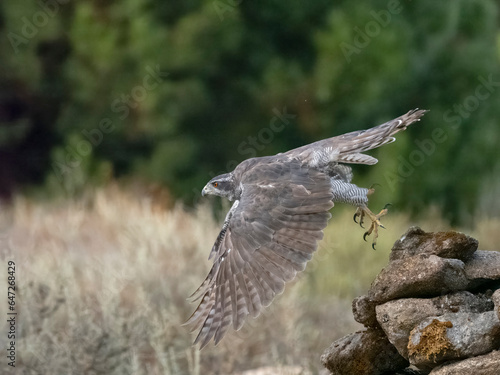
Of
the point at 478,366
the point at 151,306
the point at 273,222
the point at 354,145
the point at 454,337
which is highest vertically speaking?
the point at 151,306

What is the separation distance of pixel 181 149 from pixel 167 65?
4.28 ft

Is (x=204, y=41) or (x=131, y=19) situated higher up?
(x=131, y=19)

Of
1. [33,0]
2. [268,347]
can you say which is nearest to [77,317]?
[268,347]

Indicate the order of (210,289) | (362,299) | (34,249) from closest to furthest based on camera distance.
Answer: (362,299), (210,289), (34,249)

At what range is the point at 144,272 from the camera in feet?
24.9

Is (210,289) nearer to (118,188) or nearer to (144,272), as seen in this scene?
(144,272)

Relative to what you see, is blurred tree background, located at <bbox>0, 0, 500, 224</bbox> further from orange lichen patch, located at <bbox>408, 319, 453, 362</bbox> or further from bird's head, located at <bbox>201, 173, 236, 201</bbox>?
orange lichen patch, located at <bbox>408, 319, 453, 362</bbox>

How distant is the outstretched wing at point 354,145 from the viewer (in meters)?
4.84

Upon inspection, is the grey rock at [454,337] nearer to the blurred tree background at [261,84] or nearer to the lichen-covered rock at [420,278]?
the lichen-covered rock at [420,278]

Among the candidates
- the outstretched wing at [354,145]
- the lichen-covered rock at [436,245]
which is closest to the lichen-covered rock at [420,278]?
the lichen-covered rock at [436,245]

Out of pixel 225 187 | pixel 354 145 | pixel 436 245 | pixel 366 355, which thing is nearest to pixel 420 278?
pixel 436 245

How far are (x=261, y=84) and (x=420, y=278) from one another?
28.9ft

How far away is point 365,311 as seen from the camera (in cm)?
425

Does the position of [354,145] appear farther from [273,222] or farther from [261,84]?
[261,84]
